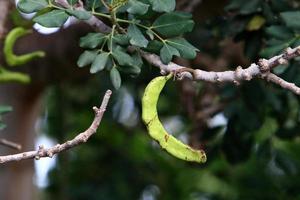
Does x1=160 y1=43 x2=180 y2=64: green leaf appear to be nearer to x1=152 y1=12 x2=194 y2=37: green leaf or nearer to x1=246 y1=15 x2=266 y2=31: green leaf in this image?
x1=152 y1=12 x2=194 y2=37: green leaf

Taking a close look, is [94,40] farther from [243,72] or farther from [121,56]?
[243,72]

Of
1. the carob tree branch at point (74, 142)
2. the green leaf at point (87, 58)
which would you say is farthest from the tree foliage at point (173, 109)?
the carob tree branch at point (74, 142)

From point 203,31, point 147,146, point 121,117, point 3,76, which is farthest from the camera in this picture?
point 147,146

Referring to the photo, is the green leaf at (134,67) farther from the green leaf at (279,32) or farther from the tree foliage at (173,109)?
the green leaf at (279,32)

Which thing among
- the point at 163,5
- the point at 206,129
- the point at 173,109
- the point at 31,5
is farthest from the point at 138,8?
the point at 173,109

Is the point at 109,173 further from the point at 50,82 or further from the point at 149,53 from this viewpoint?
the point at 149,53

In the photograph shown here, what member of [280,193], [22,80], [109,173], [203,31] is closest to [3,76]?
[22,80]
